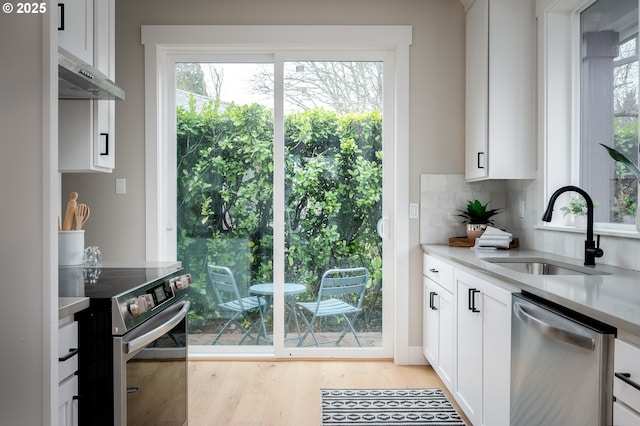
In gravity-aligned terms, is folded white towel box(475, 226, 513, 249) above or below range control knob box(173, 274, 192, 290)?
above

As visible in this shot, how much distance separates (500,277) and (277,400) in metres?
1.60

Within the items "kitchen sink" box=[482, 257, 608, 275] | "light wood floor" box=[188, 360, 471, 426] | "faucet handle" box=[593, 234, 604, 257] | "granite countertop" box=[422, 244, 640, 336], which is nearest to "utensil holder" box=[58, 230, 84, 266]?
"light wood floor" box=[188, 360, 471, 426]

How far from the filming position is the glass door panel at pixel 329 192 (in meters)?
3.67

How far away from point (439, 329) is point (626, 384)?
183 cm

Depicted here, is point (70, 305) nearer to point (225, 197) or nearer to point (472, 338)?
point (472, 338)

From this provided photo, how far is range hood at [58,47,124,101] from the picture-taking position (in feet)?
5.89

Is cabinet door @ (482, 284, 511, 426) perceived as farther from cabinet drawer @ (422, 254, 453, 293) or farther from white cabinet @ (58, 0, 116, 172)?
white cabinet @ (58, 0, 116, 172)

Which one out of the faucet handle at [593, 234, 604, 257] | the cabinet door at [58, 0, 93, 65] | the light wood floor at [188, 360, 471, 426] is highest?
the cabinet door at [58, 0, 93, 65]

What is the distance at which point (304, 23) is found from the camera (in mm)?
3518

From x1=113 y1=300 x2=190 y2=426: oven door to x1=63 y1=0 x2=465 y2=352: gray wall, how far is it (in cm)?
159

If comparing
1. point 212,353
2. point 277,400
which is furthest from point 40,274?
point 212,353

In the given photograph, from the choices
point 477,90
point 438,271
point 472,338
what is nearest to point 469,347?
point 472,338

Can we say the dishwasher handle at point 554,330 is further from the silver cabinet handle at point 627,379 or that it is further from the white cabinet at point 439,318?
the white cabinet at point 439,318

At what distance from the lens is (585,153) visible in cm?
278
